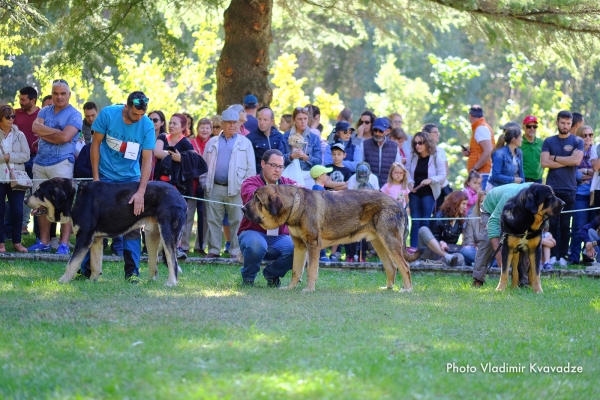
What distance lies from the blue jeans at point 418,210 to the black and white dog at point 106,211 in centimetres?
578

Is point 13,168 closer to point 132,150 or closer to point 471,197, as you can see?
point 132,150

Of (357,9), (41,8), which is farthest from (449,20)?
(41,8)

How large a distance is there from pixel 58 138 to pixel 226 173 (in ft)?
8.90

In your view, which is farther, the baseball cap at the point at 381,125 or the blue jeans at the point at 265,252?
the baseball cap at the point at 381,125

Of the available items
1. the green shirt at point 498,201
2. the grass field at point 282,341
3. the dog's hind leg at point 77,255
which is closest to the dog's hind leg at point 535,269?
the grass field at point 282,341

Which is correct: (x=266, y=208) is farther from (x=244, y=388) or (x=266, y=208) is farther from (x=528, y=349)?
(x=244, y=388)

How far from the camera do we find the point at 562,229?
1534 centimetres

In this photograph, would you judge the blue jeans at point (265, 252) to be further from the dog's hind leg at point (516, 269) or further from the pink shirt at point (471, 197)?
the pink shirt at point (471, 197)

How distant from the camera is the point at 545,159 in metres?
15.1

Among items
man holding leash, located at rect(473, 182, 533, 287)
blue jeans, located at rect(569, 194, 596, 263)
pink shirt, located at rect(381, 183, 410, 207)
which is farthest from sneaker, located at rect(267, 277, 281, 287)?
blue jeans, located at rect(569, 194, 596, 263)

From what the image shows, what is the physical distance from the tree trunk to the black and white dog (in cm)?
726

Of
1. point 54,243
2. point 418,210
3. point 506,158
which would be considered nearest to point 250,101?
point 418,210

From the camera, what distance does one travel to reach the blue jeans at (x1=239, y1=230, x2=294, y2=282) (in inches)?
411

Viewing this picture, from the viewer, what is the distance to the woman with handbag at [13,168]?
13.9 m
